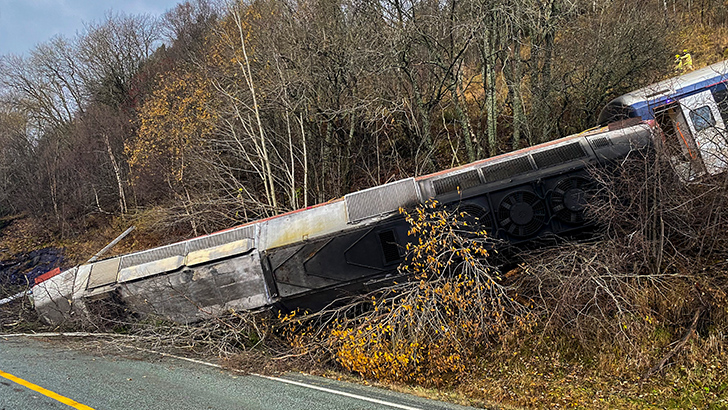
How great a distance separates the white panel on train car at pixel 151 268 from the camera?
9.12 metres

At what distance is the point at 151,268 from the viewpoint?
9297mm

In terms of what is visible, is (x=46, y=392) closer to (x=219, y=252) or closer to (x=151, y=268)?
(x=151, y=268)

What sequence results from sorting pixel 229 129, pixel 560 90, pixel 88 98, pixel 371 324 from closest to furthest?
pixel 371 324 < pixel 560 90 < pixel 229 129 < pixel 88 98

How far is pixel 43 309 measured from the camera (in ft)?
33.9

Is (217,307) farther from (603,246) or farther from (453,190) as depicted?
(603,246)

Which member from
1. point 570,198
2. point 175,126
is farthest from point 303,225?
point 175,126

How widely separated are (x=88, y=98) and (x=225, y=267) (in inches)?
1201

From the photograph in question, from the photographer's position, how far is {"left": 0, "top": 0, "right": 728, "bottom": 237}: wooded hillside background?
12.9m

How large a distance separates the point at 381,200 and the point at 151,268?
17.2 feet

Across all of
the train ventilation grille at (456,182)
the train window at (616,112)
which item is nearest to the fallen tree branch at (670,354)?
the train ventilation grille at (456,182)

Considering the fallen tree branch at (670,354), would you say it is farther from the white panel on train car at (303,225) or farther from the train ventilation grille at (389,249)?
the white panel on train car at (303,225)

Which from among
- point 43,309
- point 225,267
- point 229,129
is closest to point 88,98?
point 229,129

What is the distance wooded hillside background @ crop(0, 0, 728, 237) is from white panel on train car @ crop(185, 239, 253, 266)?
4.95 meters

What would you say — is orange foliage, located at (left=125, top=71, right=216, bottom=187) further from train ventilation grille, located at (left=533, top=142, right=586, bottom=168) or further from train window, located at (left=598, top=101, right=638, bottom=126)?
train window, located at (left=598, top=101, right=638, bottom=126)
